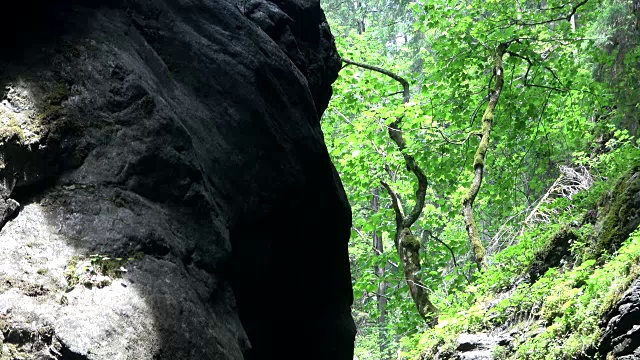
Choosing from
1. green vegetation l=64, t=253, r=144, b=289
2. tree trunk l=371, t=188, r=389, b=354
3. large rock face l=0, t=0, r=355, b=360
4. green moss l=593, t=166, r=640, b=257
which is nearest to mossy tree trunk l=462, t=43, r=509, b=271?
green moss l=593, t=166, r=640, b=257

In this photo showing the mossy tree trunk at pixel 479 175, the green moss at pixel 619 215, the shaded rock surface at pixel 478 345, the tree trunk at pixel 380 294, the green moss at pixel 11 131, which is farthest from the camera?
the tree trunk at pixel 380 294

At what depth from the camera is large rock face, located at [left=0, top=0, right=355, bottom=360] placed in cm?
278

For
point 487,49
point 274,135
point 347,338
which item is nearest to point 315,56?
point 274,135

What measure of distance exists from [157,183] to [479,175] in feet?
26.9

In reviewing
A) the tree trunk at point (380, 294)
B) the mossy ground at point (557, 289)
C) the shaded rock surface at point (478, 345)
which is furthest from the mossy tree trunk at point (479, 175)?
the tree trunk at point (380, 294)

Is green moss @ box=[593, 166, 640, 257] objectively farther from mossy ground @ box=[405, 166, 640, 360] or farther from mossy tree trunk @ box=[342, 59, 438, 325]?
mossy tree trunk @ box=[342, 59, 438, 325]

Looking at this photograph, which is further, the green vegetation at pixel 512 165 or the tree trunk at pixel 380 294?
the tree trunk at pixel 380 294

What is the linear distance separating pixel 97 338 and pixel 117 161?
48.4 inches

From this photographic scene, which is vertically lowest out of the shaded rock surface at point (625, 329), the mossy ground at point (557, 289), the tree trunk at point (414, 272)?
the shaded rock surface at point (625, 329)

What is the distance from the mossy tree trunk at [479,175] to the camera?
10.2 meters

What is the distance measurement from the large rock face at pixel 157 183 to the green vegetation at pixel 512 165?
116 inches

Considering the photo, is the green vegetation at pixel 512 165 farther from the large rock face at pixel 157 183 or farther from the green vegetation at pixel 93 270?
the green vegetation at pixel 93 270

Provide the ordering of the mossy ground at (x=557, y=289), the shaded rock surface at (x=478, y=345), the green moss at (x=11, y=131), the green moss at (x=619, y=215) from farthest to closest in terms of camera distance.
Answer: the shaded rock surface at (x=478, y=345), the green moss at (x=619, y=215), the mossy ground at (x=557, y=289), the green moss at (x=11, y=131)

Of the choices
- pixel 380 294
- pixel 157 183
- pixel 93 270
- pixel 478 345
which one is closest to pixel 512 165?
pixel 380 294
